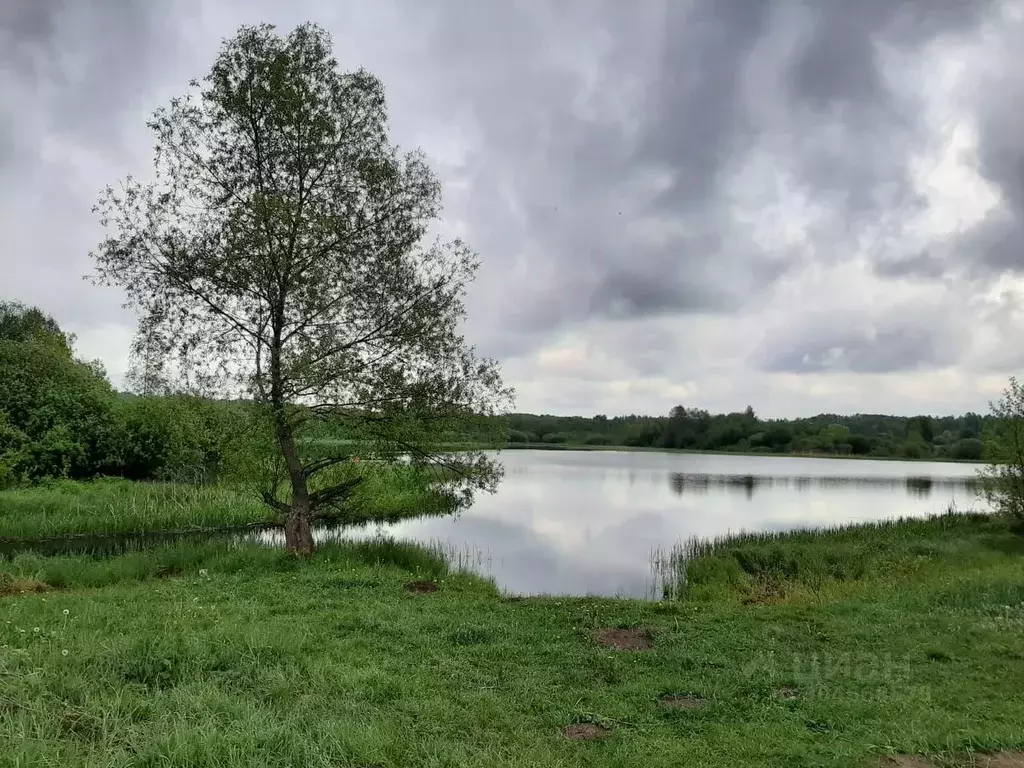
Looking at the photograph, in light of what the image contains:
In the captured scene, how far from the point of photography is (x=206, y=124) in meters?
14.6

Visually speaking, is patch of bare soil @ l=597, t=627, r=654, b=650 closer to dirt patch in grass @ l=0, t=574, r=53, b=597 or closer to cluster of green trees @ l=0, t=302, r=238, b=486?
dirt patch in grass @ l=0, t=574, r=53, b=597

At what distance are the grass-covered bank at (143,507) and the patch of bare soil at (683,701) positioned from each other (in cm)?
953

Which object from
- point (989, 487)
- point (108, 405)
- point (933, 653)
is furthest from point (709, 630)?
point (108, 405)

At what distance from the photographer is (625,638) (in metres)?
9.23

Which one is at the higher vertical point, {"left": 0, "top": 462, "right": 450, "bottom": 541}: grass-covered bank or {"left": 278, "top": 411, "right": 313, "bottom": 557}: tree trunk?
{"left": 278, "top": 411, "right": 313, "bottom": 557}: tree trunk

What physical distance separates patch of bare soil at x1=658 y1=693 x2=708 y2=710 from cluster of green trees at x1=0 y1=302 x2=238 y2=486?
21.9 metres

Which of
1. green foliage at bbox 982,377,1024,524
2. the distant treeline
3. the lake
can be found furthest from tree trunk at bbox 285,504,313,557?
the distant treeline

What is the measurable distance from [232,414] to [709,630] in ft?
33.9

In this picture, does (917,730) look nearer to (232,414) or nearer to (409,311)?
(409,311)

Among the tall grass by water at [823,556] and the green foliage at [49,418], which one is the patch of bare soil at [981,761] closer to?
the tall grass by water at [823,556]

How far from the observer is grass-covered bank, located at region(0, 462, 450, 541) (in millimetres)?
19750

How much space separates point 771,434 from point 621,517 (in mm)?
92289

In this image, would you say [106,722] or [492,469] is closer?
[106,722]

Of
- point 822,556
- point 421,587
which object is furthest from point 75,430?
point 822,556
